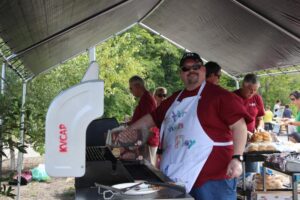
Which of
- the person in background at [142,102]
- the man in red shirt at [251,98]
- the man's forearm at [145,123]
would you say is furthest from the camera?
the person in background at [142,102]

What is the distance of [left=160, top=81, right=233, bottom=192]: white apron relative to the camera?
263 centimetres

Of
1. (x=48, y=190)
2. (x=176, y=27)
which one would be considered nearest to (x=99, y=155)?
(x=176, y=27)

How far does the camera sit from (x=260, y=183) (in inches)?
184

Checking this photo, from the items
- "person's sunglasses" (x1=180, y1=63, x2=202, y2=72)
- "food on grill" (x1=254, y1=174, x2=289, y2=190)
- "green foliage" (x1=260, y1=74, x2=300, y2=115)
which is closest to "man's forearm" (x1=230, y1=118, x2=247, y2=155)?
"person's sunglasses" (x1=180, y1=63, x2=202, y2=72)

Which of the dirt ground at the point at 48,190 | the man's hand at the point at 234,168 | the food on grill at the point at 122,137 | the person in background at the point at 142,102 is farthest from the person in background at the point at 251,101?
the dirt ground at the point at 48,190

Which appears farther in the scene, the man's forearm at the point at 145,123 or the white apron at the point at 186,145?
the man's forearm at the point at 145,123

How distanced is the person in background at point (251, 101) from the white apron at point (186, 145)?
89.3 inches

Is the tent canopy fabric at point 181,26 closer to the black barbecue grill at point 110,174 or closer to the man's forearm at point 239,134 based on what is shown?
the black barbecue grill at point 110,174

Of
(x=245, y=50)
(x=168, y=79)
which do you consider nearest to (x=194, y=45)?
(x=245, y=50)

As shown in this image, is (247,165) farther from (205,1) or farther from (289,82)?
(289,82)

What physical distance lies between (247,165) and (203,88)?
2957mm

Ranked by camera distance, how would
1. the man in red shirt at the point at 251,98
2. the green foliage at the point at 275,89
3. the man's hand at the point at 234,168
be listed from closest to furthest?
the man's hand at the point at 234,168 → the man in red shirt at the point at 251,98 → the green foliage at the point at 275,89

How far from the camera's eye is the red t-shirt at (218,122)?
265cm

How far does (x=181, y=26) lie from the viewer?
7.73 metres
